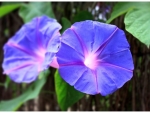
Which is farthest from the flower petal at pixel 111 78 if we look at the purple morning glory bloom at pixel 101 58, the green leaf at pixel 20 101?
the green leaf at pixel 20 101

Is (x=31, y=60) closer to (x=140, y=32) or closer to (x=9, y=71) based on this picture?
(x=9, y=71)

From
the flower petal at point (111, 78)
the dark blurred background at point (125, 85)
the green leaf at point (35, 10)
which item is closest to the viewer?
the flower petal at point (111, 78)

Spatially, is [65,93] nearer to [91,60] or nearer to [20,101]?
[91,60]

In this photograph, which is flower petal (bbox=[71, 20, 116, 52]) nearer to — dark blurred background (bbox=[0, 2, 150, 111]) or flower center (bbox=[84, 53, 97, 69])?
flower center (bbox=[84, 53, 97, 69])

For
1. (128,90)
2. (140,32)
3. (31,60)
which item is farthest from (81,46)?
(128,90)

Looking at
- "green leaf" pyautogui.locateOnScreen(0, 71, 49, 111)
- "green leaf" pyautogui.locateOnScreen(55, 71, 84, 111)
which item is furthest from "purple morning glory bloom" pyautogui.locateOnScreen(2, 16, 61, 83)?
"green leaf" pyautogui.locateOnScreen(0, 71, 49, 111)

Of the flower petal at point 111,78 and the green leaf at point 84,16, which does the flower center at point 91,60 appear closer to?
→ the flower petal at point 111,78
